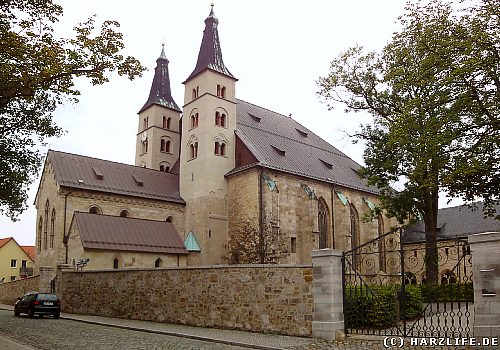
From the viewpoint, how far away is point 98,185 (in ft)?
105

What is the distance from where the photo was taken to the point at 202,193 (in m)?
34.4

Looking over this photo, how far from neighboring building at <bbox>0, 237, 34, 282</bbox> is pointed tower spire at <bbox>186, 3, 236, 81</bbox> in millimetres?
43006

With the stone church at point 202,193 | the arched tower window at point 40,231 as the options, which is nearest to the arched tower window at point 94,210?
the stone church at point 202,193

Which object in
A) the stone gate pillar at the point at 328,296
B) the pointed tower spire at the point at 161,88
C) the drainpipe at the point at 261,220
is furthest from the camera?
the pointed tower spire at the point at 161,88

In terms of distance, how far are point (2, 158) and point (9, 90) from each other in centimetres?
1088

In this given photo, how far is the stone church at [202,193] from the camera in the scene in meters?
29.3

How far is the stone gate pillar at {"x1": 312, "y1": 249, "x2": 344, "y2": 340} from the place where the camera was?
13.1 metres

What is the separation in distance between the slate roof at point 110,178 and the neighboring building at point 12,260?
125ft

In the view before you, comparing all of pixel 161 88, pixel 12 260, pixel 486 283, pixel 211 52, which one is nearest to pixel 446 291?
pixel 486 283

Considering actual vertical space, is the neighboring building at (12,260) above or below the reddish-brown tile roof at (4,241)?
below

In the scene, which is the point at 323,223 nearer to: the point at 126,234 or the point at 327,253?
the point at 126,234

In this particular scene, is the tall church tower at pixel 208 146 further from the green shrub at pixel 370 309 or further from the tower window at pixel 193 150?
the green shrub at pixel 370 309

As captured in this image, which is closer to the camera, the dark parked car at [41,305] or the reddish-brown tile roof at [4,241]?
the dark parked car at [41,305]

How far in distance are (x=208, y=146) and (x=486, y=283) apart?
2606 cm
